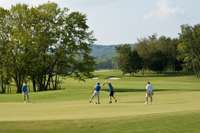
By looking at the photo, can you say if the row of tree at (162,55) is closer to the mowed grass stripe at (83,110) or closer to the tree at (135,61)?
the tree at (135,61)

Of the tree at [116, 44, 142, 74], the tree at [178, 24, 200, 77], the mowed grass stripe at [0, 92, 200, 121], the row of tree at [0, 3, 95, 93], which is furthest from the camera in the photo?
the tree at [116, 44, 142, 74]

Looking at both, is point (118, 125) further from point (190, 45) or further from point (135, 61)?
point (135, 61)

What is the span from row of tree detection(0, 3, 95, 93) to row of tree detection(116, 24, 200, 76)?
6630 centimetres

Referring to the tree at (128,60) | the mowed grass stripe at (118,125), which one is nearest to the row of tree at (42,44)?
the mowed grass stripe at (118,125)

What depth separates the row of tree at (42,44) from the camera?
3760 inches

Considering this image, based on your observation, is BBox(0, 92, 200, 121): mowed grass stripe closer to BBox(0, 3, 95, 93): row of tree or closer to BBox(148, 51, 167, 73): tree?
BBox(0, 3, 95, 93): row of tree

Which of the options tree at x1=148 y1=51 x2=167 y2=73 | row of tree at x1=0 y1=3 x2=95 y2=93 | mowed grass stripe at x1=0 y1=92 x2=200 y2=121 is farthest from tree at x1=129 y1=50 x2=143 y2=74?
mowed grass stripe at x1=0 y1=92 x2=200 y2=121

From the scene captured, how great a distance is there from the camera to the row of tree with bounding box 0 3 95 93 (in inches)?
3760

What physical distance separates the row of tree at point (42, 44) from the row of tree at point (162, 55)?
6630cm

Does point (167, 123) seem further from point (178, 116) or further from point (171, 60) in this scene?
point (171, 60)

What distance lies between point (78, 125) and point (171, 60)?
6032 inches

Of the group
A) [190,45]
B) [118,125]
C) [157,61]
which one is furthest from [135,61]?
[118,125]

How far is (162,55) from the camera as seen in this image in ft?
583

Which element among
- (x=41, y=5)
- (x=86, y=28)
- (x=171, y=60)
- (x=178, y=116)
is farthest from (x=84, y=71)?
(x=171, y=60)
